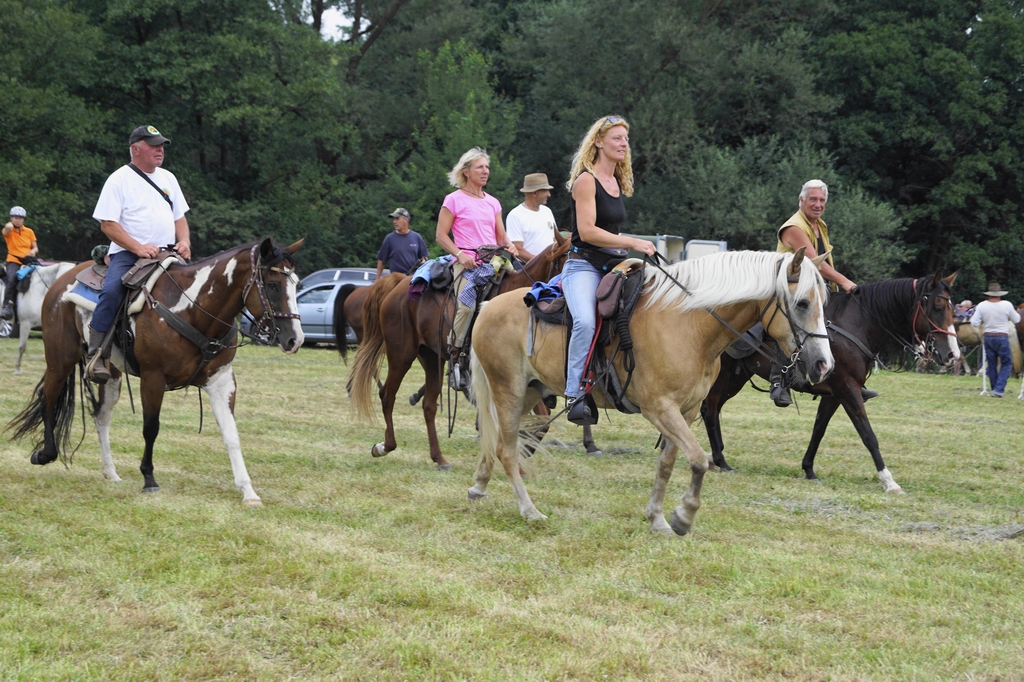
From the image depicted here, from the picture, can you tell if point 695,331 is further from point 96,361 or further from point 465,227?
point 96,361

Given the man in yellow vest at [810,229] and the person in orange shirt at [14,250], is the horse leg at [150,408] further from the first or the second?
the person in orange shirt at [14,250]

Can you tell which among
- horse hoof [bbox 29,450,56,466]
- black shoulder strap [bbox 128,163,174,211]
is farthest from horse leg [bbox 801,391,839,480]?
horse hoof [bbox 29,450,56,466]

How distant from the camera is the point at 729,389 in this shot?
9938 millimetres

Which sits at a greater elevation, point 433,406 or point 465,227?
point 465,227

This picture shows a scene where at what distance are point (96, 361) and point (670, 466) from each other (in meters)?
4.18

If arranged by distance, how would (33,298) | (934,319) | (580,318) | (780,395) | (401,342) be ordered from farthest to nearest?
1. (33,298)
2. (401,342)
3. (934,319)
4. (780,395)
5. (580,318)

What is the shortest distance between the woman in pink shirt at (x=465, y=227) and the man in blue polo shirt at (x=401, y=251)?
418 cm

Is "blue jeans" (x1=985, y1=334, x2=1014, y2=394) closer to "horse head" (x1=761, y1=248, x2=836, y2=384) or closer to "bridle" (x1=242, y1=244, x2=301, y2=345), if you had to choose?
"horse head" (x1=761, y1=248, x2=836, y2=384)

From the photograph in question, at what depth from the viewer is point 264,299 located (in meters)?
7.05

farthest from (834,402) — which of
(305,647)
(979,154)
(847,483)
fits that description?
(979,154)

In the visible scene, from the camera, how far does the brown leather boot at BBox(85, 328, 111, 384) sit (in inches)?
285

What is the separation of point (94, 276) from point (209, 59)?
89.6 ft

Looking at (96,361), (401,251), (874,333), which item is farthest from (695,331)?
(401,251)

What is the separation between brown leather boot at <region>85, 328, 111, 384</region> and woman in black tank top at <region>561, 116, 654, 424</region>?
11.2ft
